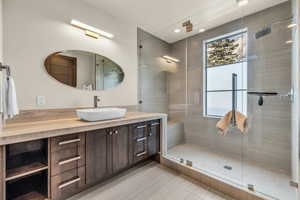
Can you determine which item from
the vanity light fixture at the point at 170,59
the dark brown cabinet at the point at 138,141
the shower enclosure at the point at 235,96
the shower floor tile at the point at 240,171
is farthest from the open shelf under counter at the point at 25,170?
the vanity light fixture at the point at 170,59

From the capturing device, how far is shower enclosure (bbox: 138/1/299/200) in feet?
6.57

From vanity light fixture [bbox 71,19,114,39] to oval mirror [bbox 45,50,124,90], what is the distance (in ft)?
1.00

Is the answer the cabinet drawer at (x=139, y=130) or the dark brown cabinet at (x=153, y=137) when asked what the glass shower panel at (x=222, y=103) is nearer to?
the dark brown cabinet at (x=153, y=137)

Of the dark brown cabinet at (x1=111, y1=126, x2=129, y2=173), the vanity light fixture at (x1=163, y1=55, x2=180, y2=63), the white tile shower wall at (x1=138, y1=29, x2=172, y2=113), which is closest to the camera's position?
the dark brown cabinet at (x1=111, y1=126, x2=129, y2=173)

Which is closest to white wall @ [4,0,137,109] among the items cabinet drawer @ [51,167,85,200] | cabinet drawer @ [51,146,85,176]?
cabinet drawer @ [51,146,85,176]

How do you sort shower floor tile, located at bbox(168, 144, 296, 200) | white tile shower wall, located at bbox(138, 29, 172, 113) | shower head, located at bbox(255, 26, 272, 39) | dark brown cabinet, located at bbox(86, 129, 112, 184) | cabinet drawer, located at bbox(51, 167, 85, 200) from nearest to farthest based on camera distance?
cabinet drawer, located at bbox(51, 167, 85, 200)
dark brown cabinet, located at bbox(86, 129, 112, 184)
shower floor tile, located at bbox(168, 144, 296, 200)
shower head, located at bbox(255, 26, 272, 39)
white tile shower wall, located at bbox(138, 29, 172, 113)

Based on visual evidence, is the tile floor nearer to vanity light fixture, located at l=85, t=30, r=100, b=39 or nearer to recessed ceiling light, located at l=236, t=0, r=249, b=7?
vanity light fixture, located at l=85, t=30, r=100, b=39

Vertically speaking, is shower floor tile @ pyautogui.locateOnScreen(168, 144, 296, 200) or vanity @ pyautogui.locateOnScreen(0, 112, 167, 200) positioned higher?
vanity @ pyautogui.locateOnScreen(0, 112, 167, 200)

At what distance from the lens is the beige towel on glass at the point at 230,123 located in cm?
239

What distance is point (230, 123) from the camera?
103 inches

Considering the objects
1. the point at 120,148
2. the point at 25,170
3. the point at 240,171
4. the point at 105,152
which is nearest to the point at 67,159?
the point at 25,170

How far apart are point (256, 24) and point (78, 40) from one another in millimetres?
2902

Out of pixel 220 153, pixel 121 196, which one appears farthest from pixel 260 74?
pixel 121 196

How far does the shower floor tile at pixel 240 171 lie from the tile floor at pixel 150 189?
326 mm
